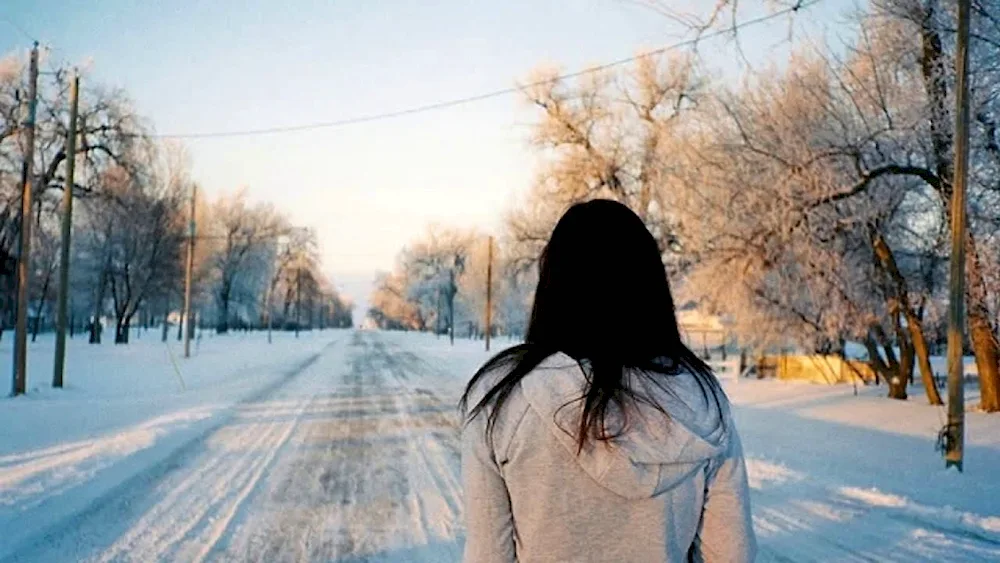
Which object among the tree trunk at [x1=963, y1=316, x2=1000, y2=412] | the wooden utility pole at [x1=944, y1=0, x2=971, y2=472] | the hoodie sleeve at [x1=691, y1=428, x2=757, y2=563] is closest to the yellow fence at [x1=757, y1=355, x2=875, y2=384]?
the tree trunk at [x1=963, y1=316, x2=1000, y2=412]

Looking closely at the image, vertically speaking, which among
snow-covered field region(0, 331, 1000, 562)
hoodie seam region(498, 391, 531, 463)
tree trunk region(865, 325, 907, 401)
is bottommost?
snow-covered field region(0, 331, 1000, 562)

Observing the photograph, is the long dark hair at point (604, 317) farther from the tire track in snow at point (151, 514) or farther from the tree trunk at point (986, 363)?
the tree trunk at point (986, 363)

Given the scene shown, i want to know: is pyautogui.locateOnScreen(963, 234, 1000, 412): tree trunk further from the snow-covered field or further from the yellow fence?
the yellow fence

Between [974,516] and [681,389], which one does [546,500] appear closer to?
[681,389]

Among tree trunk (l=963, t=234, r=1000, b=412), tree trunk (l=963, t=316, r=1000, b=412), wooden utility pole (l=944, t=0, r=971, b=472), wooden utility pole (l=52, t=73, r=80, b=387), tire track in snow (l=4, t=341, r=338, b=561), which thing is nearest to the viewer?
tire track in snow (l=4, t=341, r=338, b=561)

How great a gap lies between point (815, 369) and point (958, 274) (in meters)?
21.3

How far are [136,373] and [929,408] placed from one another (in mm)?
23290

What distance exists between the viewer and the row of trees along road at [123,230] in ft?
85.5

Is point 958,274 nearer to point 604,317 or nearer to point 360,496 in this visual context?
point 360,496

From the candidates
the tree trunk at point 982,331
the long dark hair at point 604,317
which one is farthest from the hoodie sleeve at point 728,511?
the tree trunk at point 982,331

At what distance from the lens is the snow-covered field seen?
19.5 ft

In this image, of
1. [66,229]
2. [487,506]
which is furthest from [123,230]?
[487,506]

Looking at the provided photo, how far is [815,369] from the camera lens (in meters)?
29.8

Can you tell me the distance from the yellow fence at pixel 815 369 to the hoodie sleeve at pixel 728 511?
1041 inches
